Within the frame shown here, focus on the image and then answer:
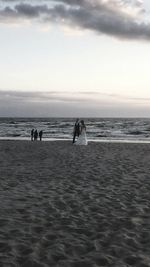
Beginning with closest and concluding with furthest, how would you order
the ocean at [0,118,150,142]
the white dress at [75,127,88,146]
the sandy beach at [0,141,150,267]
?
1. the sandy beach at [0,141,150,267]
2. the white dress at [75,127,88,146]
3. the ocean at [0,118,150,142]

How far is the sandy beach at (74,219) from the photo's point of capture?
5.95 meters

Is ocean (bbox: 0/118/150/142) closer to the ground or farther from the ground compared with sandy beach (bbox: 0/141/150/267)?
closer to the ground

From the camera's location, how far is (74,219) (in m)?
8.02

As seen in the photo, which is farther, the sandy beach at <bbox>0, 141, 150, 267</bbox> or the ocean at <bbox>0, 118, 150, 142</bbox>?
the ocean at <bbox>0, 118, 150, 142</bbox>

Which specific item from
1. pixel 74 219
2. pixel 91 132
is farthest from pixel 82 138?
pixel 91 132

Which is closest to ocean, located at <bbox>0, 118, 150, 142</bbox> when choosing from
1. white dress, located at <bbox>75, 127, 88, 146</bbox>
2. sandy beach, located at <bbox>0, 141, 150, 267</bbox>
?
white dress, located at <bbox>75, 127, 88, 146</bbox>

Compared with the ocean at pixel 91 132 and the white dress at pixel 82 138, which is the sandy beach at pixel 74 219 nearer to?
the white dress at pixel 82 138

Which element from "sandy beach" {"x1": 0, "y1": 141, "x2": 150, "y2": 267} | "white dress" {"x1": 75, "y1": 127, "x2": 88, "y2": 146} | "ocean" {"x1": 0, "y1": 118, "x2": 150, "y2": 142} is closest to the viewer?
"sandy beach" {"x1": 0, "y1": 141, "x2": 150, "y2": 267}

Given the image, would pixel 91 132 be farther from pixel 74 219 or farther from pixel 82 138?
pixel 74 219

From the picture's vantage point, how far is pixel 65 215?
8312 millimetres

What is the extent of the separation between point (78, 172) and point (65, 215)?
21.0 ft

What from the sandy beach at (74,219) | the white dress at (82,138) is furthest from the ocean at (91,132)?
the sandy beach at (74,219)

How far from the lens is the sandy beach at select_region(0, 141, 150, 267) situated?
19.5 feet

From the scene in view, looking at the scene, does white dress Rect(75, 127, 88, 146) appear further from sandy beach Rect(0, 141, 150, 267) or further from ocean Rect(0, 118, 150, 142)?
sandy beach Rect(0, 141, 150, 267)
